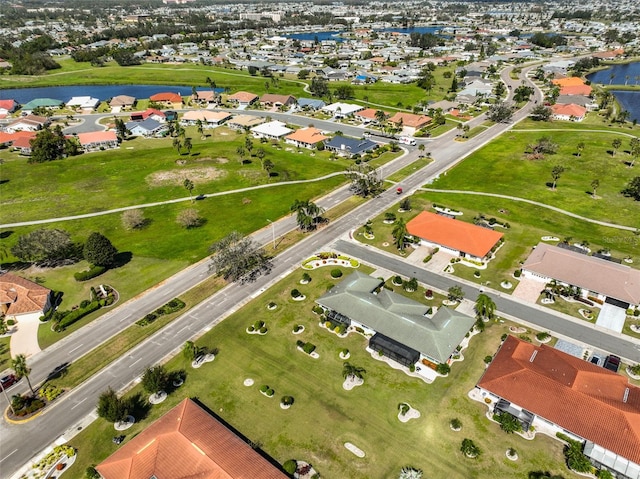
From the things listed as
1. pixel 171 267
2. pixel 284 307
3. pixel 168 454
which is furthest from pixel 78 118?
pixel 168 454

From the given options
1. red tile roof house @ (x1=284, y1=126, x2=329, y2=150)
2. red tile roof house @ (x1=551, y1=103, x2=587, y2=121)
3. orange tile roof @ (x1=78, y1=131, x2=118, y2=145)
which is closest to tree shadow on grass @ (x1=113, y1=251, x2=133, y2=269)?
red tile roof house @ (x1=284, y1=126, x2=329, y2=150)

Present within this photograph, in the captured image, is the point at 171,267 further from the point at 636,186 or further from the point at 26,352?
the point at 636,186

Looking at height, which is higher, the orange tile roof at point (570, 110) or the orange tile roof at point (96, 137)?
the orange tile roof at point (570, 110)

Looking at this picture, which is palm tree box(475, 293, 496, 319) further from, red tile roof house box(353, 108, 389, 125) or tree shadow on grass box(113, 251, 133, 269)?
red tile roof house box(353, 108, 389, 125)

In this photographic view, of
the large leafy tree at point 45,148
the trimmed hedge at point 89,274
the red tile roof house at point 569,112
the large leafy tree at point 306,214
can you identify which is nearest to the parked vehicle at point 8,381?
the trimmed hedge at point 89,274

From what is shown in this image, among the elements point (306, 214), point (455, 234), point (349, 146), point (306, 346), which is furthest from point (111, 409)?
point (349, 146)

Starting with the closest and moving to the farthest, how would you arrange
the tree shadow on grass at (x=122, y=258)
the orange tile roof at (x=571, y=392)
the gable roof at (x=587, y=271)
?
the orange tile roof at (x=571, y=392) → the gable roof at (x=587, y=271) → the tree shadow on grass at (x=122, y=258)

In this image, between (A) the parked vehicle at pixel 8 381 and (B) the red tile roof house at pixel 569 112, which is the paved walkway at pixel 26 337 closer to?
(A) the parked vehicle at pixel 8 381
